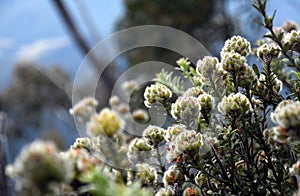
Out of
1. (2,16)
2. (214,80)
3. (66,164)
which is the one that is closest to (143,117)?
(214,80)

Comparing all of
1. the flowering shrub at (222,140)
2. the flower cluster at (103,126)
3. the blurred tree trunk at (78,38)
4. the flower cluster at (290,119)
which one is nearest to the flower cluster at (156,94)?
the flowering shrub at (222,140)

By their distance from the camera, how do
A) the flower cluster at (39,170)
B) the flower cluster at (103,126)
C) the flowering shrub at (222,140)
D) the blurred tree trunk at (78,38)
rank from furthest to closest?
1. the blurred tree trunk at (78,38)
2. the flower cluster at (103,126)
3. the flowering shrub at (222,140)
4. the flower cluster at (39,170)

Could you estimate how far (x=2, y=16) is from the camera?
1189 centimetres

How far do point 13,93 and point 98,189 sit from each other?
7479 millimetres

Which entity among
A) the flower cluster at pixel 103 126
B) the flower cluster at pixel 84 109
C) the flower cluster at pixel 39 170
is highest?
the flower cluster at pixel 84 109

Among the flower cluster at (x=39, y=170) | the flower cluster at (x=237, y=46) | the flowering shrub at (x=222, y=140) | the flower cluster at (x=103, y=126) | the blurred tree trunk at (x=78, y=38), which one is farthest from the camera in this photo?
the blurred tree trunk at (x=78, y=38)

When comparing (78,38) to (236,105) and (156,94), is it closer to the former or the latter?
(156,94)

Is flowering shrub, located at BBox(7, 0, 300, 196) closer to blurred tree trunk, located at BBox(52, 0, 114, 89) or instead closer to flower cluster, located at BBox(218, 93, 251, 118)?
flower cluster, located at BBox(218, 93, 251, 118)

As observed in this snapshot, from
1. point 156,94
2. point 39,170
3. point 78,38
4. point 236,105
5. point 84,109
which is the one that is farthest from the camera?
→ point 78,38

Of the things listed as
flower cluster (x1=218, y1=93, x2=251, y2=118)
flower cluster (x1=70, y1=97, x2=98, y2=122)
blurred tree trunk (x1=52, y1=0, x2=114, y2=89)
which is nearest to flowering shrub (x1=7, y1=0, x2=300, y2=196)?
flower cluster (x1=218, y1=93, x2=251, y2=118)

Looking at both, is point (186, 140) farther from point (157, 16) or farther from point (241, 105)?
point (157, 16)

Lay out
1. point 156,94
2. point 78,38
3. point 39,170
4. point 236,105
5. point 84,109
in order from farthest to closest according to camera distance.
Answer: point 78,38
point 84,109
point 156,94
point 236,105
point 39,170

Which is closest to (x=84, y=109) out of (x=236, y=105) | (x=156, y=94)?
(x=156, y=94)

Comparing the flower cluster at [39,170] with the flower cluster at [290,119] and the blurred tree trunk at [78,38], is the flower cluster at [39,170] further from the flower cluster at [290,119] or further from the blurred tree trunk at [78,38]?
the blurred tree trunk at [78,38]
